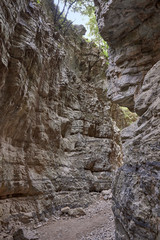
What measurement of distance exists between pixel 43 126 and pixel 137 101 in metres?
6.96

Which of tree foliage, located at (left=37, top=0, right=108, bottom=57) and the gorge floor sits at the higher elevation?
tree foliage, located at (left=37, top=0, right=108, bottom=57)

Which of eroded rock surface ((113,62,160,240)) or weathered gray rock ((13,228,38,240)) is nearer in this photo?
eroded rock surface ((113,62,160,240))

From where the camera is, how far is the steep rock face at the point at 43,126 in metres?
8.06

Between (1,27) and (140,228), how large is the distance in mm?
7480

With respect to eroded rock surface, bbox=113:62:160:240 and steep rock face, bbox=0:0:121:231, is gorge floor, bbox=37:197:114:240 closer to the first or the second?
steep rock face, bbox=0:0:121:231

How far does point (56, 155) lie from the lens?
1183cm

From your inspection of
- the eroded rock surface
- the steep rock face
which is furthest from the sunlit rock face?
the steep rock face

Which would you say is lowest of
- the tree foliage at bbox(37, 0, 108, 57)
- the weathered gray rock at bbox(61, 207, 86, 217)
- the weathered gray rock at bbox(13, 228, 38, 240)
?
the weathered gray rock at bbox(61, 207, 86, 217)

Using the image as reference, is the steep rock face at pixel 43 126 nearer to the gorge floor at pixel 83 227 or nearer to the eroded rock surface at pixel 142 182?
the gorge floor at pixel 83 227

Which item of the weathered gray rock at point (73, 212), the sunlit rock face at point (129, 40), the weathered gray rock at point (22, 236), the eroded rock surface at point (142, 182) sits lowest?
the weathered gray rock at point (73, 212)

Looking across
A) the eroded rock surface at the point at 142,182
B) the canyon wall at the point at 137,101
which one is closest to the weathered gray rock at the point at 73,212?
the canyon wall at the point at 137,101

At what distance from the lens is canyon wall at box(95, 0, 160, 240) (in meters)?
3.50

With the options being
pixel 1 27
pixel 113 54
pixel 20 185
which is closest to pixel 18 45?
pixel 1 27

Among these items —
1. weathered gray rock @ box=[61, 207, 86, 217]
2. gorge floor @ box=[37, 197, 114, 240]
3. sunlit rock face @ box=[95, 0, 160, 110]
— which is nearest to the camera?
gorge floor @ box=[37, 197, 114, 240]
